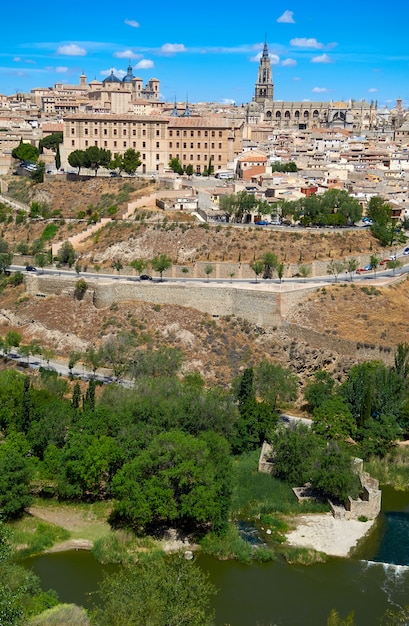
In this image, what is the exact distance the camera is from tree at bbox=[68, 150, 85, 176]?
5097cm

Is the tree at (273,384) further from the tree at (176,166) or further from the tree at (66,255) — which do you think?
the tree at (176,166)

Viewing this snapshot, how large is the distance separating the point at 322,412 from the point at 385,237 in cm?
1716

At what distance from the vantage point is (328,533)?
2261 cm

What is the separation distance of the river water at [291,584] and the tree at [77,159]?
33.9 metres

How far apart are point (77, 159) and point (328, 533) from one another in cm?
3460

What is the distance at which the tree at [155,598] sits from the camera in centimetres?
1510

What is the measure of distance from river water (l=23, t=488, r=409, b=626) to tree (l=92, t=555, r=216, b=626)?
2.26m

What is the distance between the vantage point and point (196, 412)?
25891mm

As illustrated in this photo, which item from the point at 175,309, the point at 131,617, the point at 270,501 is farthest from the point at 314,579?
the point at 175,309

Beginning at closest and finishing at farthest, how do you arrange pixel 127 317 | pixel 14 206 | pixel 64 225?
pixel 127 317
pixel 64 225
pixel 14 206

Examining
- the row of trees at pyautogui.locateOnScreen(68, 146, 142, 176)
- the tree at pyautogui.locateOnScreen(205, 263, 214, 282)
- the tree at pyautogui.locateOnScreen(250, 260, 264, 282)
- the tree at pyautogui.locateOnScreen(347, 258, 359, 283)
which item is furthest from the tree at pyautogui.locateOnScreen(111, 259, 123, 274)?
the row of trees at pyautogui.locateOnScreen(68, 146, 142, 176)

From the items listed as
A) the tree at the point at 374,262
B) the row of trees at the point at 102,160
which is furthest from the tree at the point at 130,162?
the tree at the point at 374,262

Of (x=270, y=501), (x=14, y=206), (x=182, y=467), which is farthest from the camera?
(x=14, y=206)

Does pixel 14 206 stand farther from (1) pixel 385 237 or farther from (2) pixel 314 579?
(2) pixel 314 579
